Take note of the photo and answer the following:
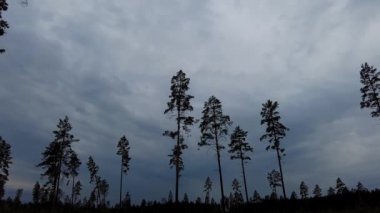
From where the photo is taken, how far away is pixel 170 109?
127ft

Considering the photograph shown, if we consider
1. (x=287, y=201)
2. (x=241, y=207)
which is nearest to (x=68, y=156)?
(x=241, y=207)

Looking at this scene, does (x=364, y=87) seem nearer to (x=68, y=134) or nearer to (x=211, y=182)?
(x=68, y=134)

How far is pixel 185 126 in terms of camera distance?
124ft

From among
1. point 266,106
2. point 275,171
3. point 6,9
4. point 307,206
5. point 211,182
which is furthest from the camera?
point 211,182

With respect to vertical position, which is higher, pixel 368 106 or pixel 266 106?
pixel 266 106

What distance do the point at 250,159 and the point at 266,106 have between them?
8376mm

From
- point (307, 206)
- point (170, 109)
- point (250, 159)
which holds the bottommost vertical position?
point (307, 206)

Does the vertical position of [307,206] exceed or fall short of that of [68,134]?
it falls short

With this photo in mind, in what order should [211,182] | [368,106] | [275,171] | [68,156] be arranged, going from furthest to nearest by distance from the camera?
[211,182]
[275,171]
[68,156]
[368,106]

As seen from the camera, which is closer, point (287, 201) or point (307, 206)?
point (307, 206)

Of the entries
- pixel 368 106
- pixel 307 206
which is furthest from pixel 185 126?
pixel 368 106

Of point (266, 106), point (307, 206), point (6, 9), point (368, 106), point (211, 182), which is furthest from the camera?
point (211, 182)

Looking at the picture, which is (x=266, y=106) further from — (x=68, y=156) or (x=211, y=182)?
(x=211, y=182)

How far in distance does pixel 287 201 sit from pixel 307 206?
2940 millimetres
